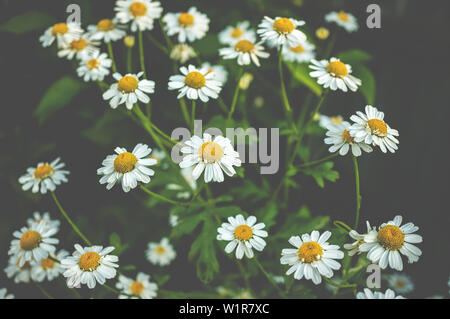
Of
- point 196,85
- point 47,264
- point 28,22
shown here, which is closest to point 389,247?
point 196,85

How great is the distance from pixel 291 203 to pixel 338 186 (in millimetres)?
348

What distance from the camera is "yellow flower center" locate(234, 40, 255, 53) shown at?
183 centimetres

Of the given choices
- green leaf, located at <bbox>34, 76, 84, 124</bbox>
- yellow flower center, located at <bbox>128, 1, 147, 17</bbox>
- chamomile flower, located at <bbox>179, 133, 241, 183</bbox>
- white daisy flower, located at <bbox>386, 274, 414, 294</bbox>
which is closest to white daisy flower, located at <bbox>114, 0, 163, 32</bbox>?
yellow flower center, located at <bbox>128, 1, 147, 17</bbox>

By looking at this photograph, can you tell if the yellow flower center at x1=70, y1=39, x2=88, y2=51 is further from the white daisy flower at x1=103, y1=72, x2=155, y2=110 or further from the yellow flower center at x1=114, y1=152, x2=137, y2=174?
the yellow flower center at x1=114, y1=152, x2=137, y2=174

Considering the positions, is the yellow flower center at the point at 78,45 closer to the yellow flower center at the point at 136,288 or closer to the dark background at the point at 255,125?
the dark background at the point at 255,125

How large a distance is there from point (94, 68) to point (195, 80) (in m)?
0.54

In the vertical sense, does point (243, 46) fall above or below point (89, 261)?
above

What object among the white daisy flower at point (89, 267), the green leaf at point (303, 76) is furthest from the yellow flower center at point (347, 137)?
the white daisy flower at point (89, 267)

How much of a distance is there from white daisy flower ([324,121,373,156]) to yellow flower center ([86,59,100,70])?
3.70 ft

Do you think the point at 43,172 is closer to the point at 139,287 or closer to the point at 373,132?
the point at 139,287

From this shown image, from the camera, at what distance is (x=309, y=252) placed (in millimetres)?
1362

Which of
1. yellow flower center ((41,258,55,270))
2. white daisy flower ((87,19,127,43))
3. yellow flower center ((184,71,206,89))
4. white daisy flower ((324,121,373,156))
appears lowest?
yellow flower center ((41,258,55,270))
